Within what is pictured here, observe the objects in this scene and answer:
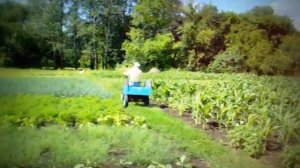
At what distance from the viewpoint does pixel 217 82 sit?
2.49 metres

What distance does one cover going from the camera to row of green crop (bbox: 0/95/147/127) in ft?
7.32

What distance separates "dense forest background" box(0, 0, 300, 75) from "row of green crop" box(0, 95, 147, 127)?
0.52 ft

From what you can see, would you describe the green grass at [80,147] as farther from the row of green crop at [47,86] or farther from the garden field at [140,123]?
the row of green crop at [47,86]

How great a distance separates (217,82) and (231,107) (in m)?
0.28

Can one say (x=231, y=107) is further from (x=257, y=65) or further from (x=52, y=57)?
(x=52, y=57)

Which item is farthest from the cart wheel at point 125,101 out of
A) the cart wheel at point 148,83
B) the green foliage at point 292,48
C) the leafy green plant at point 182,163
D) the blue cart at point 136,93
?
the green foliage at point 292,48

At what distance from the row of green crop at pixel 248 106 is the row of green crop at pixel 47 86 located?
0.35 meters

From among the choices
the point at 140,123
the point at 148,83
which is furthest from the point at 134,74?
the point at 140,123

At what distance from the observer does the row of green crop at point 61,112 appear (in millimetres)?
2230

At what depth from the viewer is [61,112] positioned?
2.27 m

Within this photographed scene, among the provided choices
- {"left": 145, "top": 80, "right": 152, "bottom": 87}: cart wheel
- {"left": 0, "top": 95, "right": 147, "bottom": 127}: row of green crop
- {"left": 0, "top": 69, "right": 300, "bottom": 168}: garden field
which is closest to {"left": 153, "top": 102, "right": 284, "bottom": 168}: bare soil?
{"left": 0, "top": 69, "right": 300, "bottom": 168}: garden field

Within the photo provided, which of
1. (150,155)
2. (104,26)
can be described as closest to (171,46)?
(104,26)

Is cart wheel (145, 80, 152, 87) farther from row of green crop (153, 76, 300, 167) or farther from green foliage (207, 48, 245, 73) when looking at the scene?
green foliage (207, 48, 245, 73)

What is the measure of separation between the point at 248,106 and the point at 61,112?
0.99 meters
